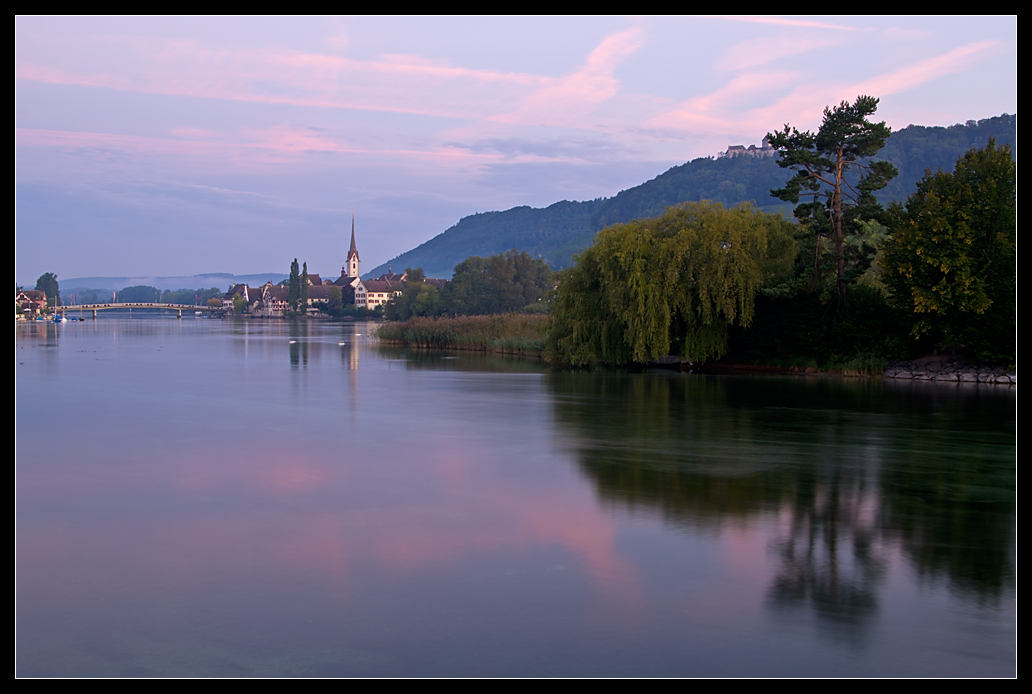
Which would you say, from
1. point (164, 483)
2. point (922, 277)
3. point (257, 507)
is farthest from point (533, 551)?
point (922, 277)

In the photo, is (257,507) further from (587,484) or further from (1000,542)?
(1000,542)

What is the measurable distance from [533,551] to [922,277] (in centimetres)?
2297

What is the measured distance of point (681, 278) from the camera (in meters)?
32.8

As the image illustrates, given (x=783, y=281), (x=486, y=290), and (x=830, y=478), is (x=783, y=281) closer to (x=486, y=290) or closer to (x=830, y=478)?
(x=830, y=478)

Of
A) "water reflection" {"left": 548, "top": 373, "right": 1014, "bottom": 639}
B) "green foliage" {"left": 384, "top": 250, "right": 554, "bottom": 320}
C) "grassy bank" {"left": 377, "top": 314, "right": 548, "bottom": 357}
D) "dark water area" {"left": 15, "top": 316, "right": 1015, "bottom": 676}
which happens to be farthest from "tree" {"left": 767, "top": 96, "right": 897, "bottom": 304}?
"green foliage" {"left": 384, "top": 250, "right": 554, "bottom": 320}

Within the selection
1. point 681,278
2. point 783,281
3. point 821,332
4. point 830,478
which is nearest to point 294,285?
point 681,278

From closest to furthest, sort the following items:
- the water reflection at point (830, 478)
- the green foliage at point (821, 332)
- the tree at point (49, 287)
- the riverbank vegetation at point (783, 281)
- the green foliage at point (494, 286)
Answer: the water reflection at point (830, 478)
the riverbank vegetation at point (783, 281)
the green foliage at point (821, 332)
the green foliage at point (494, 286)
the tree at point (49, 287)

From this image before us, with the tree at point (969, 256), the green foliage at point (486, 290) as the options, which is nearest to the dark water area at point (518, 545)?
the tree at point (969, 256)

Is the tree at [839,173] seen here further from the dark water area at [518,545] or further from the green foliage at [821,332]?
the dark water area at [518,545]

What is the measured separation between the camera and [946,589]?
740 cm

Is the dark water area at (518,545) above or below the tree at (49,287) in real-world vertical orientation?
below

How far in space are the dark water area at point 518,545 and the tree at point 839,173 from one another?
47.2ft

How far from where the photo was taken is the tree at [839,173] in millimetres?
31828
